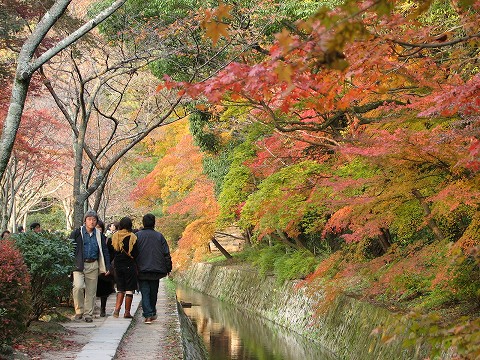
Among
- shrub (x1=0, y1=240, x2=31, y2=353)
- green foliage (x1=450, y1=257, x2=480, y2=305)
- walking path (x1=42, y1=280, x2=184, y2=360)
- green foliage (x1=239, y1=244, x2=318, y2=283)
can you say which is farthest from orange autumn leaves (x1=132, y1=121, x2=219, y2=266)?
shrub (x1=0, y1=240, x2=31, y2=353)

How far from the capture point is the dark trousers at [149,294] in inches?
441

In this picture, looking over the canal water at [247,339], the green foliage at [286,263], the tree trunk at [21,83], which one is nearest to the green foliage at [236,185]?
the green foliage at [286,263]

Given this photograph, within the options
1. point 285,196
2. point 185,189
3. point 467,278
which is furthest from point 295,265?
point 185,189

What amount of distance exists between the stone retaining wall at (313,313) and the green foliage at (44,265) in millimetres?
4467

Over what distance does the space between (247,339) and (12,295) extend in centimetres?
1103

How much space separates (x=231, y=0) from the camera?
589 inches

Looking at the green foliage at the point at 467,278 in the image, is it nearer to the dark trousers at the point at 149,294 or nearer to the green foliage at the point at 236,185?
the dark trousers at the point at 149,294

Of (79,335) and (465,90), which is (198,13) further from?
(465,90)

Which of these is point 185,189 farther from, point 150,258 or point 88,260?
point 88,260

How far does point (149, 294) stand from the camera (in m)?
11.4

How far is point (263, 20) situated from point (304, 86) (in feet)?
27.2

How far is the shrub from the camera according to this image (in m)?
6.92

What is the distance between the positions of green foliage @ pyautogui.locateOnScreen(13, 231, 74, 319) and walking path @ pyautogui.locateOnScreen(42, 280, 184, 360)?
0.63 metres

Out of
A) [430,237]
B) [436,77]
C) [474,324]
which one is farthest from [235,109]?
[474,324]
